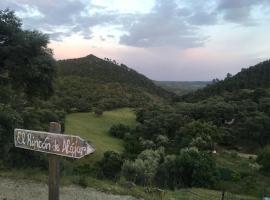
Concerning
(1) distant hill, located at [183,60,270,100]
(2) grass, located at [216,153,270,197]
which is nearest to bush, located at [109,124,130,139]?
(2) grass, located at [216,153,270,197]

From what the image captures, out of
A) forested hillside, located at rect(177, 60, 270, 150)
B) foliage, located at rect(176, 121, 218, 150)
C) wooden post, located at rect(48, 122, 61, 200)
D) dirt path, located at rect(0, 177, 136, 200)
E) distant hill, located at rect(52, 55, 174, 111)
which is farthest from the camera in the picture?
distant hill, located at rect(52, 55, 174, 111)

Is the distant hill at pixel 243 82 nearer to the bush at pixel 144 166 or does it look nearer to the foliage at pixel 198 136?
the foliage at pixel 198 136

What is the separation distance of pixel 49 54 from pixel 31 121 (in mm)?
3184

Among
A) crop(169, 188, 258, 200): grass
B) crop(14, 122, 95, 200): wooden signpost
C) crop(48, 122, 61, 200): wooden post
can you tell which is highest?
crop(14, 122, 95, 200): wooden signpost

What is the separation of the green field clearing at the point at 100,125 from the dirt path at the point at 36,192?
40.2m

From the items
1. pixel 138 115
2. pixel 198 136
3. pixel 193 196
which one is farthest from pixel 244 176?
pixel 138 115

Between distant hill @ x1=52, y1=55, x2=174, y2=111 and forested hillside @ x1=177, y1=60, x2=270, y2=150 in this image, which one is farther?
distant hill @ x1=52, y1=55, x2=174, y2=111

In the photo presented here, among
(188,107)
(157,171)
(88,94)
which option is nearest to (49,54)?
(157,171)

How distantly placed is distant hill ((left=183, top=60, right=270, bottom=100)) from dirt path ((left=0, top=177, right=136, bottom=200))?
8500cm

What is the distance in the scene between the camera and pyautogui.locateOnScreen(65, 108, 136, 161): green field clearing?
61.7 m

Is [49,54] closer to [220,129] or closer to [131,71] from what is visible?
[220,129]

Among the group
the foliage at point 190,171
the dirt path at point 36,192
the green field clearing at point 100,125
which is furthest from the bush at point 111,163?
the dirt path at point 36,192

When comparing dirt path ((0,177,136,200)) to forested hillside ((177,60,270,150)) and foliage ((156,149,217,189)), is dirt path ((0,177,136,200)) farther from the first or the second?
forested hillside ((177,60,270,150))

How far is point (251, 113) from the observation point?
2721 inches
